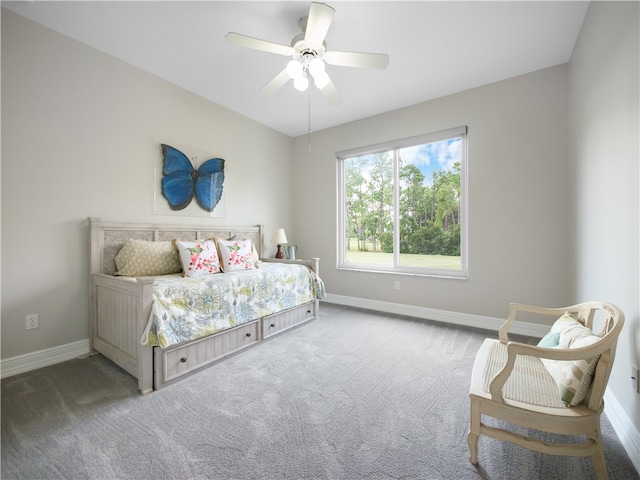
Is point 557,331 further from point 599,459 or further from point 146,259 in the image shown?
point 146,259

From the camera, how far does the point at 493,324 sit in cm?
300

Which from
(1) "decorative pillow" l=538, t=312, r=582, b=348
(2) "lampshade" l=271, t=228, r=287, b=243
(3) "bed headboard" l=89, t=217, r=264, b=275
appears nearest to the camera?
(1) "decorative pillow" l=538, t=312, r=582, b=348

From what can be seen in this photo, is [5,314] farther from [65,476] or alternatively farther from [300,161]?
[300,161]

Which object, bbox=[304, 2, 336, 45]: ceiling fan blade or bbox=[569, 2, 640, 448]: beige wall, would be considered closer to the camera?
bbox=[569, 2, 640, 448]: beige wall

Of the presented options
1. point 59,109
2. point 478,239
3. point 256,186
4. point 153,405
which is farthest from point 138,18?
point 478,239

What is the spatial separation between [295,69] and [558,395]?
2457 millimetres

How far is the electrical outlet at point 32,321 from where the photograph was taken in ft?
6.99

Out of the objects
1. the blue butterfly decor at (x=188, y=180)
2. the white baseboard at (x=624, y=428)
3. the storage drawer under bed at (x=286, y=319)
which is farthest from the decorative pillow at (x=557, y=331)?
the blue butterfly decor at (x=188, y=180)

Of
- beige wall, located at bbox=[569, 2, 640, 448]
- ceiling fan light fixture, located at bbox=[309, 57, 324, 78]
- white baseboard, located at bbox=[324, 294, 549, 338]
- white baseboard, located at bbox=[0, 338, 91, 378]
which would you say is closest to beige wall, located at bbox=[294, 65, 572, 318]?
white baseboard, located at bbox=[324, 294, 549, 338]

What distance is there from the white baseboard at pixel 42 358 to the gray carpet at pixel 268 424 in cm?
9

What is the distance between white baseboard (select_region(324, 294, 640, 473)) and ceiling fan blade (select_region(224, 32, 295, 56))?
2.96 meters

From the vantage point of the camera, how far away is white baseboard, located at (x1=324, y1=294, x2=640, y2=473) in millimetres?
1307

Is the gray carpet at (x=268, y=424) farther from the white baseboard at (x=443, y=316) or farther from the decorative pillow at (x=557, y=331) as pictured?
the white baseboard at (x=443, y=316)

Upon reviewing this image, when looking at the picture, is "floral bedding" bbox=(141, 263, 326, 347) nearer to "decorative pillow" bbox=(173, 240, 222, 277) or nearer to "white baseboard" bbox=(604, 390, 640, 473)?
"decorative pillow" bbox=(173, 240, 222, 277)
